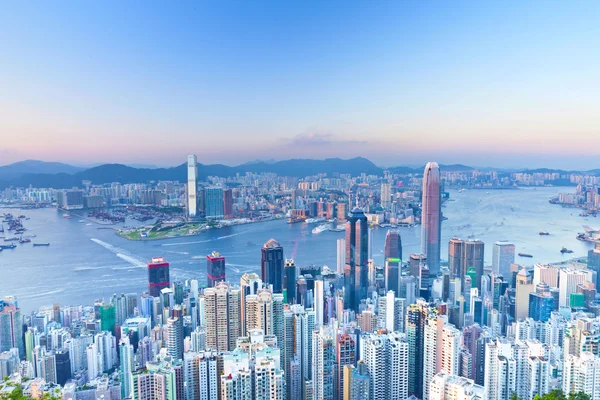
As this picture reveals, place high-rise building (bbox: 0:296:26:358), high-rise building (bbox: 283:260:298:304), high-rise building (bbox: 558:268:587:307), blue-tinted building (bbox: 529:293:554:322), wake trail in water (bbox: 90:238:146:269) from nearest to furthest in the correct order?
1. high-rise building (bbox: 0:296:26:358)
2. blue-tinted building (bbox: 529:293:554:322)
3. high-rise building (bbox: 558:268:587:307)
4. high-rise building (bbox: 283:260:298:304)
5. wake trail in water (bbox: 90:238:146:269)

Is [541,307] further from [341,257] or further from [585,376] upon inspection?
[341,257]

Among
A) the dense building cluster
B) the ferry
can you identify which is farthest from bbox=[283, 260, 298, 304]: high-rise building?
the ferry

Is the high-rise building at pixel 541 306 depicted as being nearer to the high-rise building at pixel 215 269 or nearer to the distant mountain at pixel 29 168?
the high-rise building at pixel 215 269

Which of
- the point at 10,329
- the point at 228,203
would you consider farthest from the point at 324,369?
the point at 228,203

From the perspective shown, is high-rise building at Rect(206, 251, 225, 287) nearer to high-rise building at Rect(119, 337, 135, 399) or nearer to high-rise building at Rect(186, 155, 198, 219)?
high-rise building at Rect(186, 155, 198, 219)

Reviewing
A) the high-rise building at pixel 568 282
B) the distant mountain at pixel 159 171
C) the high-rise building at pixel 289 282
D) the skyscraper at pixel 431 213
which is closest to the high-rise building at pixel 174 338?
the high-rise building at pixel 289 282

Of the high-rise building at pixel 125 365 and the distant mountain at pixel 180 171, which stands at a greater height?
the distant mountain at pixel 180 171

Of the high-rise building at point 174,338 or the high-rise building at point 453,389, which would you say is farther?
the high-rise building at point 174,338
